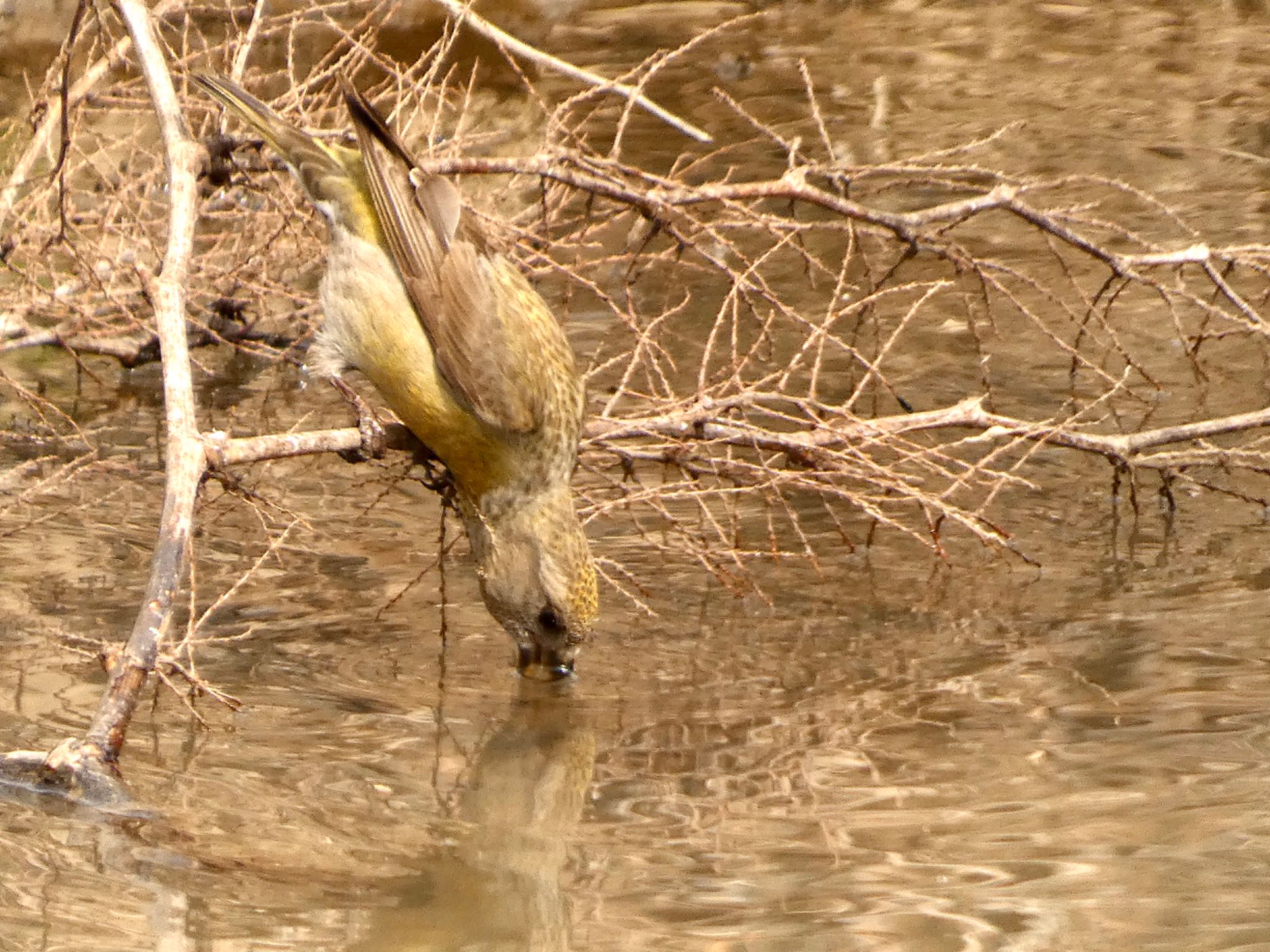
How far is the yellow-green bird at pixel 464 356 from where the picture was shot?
4848 millimetres

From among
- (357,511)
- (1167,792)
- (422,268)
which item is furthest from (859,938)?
(357,511)

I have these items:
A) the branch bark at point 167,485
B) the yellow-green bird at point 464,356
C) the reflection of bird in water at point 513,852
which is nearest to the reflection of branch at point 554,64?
the yellow-green bird at point 464,356

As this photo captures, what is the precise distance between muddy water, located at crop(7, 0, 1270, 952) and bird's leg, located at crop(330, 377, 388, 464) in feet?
1.53

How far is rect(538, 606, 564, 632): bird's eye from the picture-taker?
15.9 ft

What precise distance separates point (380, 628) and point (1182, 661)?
2395mm

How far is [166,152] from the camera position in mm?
4434

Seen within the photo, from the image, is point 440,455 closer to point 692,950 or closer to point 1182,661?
point 692,950

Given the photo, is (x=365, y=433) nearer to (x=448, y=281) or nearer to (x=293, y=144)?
(x=448, y=281)

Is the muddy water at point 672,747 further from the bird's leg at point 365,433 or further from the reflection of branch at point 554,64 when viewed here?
the reflection of branch at point 554,64

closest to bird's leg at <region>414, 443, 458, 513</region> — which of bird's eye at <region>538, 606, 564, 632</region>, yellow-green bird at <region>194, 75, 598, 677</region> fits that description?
yellow-green bird at <region>194, 75, 598, 677</region>

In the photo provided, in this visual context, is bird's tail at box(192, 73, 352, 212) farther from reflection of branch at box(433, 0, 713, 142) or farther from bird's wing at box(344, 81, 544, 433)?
reflection of branch at box(433, 0, 713, 142)

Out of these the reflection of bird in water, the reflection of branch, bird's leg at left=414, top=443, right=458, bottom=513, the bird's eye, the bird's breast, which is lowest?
the reflection of bird in water

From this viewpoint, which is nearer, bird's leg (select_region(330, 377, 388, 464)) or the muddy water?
the muddy water

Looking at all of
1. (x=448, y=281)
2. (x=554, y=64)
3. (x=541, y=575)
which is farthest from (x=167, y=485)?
(x=554, y=64)
